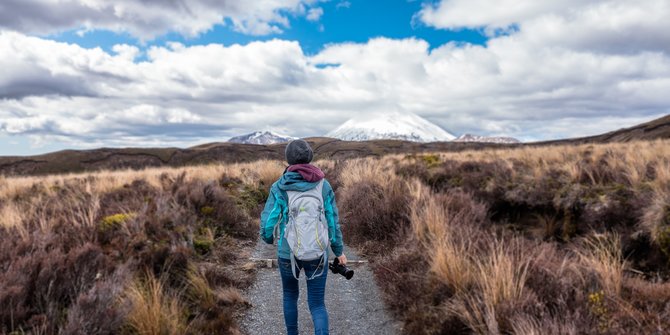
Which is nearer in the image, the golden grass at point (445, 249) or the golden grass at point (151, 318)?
the golden grass at point (151, 318)

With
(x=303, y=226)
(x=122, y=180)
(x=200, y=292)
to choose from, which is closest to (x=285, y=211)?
(x=303, y=226)

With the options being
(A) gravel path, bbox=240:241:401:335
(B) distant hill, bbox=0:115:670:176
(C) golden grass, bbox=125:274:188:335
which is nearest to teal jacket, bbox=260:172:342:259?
(C) golden grass, bbox=125:274:188:335

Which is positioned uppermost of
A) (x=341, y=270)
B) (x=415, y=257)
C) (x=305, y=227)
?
(x=305, y=227)

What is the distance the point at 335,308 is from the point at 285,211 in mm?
2154

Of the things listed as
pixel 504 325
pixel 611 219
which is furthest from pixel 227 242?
pixel 611 219

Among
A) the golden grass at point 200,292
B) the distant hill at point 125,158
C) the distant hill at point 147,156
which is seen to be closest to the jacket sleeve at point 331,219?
the golden grass at point 200,292

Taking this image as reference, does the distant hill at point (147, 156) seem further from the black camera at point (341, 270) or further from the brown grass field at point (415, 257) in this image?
the black camera at point (341, 270)

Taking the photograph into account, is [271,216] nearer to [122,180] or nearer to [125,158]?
[122,180]

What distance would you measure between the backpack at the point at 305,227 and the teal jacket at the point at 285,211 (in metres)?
0.08

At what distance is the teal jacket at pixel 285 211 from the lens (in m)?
3.67

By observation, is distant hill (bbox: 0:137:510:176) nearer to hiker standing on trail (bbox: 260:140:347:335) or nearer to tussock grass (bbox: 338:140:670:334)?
tussock grass (bbox: 338:140:670:334)

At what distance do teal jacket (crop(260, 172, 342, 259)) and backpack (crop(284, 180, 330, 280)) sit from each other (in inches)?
3.0

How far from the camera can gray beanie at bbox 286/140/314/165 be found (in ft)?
12.4

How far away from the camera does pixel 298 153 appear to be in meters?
3.77
